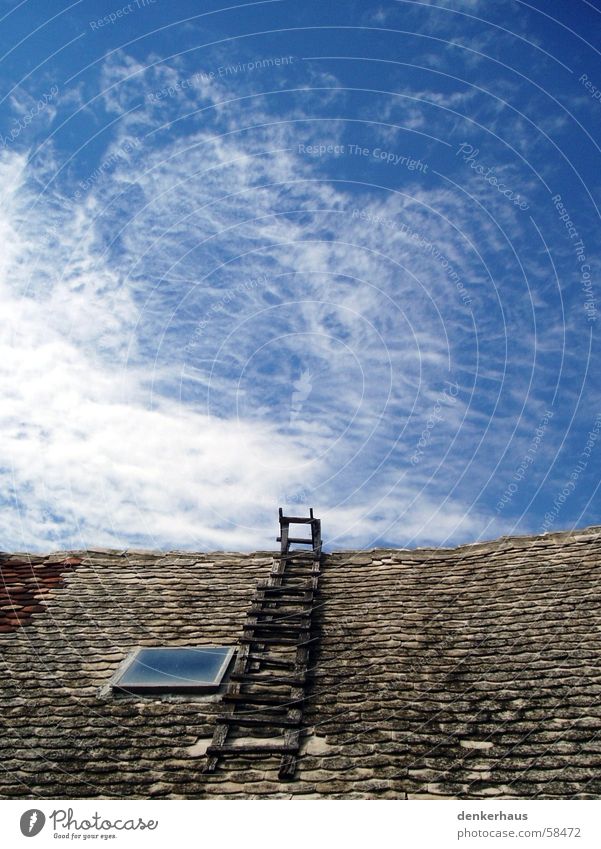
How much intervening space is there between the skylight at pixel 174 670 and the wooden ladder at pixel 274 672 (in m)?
0.27

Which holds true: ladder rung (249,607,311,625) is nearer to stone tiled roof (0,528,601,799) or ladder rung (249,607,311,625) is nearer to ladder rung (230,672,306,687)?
stone tiled roof (0,528,601,799)

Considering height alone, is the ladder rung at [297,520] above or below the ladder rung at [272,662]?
above

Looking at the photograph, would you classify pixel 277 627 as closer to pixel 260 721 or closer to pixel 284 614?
pixel 284 614

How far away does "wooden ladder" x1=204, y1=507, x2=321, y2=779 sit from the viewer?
597 cm

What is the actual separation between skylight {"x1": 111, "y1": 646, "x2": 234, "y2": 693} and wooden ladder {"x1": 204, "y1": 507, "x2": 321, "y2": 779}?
0.90ft

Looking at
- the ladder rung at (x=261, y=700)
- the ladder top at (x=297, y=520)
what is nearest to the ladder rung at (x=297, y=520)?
the ladder top at (x=297, y=520)

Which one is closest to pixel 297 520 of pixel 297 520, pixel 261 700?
pixel 297 520

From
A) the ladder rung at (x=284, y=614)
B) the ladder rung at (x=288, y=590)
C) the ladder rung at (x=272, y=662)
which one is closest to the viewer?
the ladder rung at (x=272, y=662)

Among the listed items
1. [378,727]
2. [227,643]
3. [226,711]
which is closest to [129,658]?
[227,643]

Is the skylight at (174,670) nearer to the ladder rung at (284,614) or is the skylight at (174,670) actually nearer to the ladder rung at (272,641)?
the ladder rung at (272,641)

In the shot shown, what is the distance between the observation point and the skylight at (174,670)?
6.89 metres

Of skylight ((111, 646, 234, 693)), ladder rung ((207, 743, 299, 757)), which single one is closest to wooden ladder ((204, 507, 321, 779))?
ladder rung ((207, 743, 299, 757))

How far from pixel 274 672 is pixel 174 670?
116 centimetres

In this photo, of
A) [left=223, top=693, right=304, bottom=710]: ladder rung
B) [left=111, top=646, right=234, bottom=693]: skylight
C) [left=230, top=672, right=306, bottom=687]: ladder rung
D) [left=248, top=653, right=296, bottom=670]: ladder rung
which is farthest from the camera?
[left=248, top=653, right=296, bottom=670]: ladder rung
